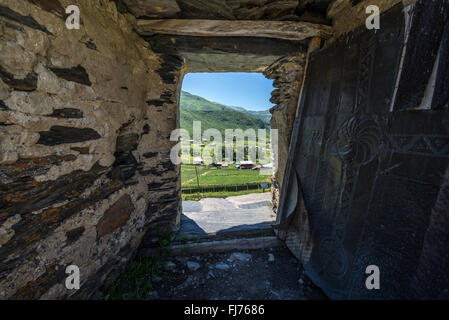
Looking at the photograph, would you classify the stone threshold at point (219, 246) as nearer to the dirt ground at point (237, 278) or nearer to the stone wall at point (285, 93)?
the dirt ground at point (237, 278)

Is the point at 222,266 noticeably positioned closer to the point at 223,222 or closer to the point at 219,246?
the point at 219,246

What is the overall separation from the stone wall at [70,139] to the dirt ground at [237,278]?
0.62 meters

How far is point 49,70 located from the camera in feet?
3.70

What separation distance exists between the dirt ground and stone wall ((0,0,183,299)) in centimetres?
62

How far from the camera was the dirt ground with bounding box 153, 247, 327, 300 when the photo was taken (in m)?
1.80

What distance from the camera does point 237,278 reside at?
1997 mm

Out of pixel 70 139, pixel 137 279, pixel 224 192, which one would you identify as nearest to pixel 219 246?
pixel 137 279

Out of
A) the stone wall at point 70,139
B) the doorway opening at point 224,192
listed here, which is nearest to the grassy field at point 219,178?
the doorway opening at point 224,192

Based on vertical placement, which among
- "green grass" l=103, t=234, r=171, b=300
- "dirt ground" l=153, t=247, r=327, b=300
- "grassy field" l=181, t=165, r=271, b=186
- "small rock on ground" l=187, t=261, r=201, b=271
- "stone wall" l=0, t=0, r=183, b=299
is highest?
"stone wall" l=0, t=0, r=183, b=299

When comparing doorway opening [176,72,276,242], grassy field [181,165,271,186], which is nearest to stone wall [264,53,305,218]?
doorway opening [176,72,276,242]

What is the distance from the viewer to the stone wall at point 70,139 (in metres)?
0.98

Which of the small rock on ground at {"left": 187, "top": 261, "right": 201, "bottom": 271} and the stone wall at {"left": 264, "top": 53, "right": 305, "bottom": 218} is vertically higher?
the stone wall at {"left": 264, "top": 53, "right": 305, "bottom": 218}

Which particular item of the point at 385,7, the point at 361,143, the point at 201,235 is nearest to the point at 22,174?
the point at 201,235

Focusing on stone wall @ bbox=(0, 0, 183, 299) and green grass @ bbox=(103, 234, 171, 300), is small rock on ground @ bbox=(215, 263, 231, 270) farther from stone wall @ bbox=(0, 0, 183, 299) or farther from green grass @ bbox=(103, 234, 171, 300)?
stone wall @ bbox=(0, 0, 183, 299)
